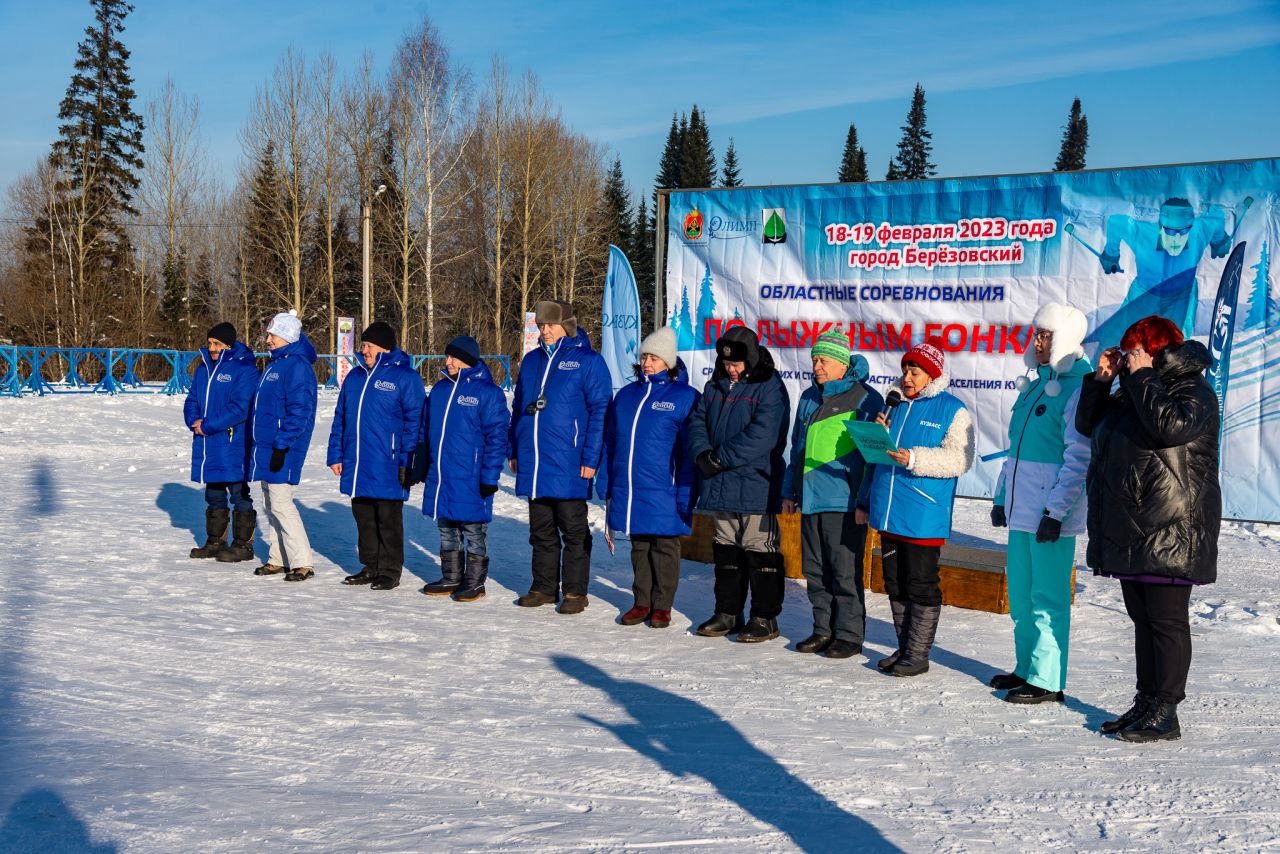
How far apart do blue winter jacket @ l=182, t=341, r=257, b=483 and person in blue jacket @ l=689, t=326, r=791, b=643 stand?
3.41m

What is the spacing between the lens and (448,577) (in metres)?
7.01

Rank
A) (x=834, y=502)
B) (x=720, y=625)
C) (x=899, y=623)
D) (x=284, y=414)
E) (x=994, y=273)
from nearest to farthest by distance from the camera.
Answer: (x=899, y=623) < (x=834, y=502) < (x=720, y=625) < (x=284, y=414) < (x=994, y=273)

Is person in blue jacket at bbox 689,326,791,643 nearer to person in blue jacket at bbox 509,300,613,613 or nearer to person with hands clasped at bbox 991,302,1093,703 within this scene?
person in blue jacket at bbox 509,300,613,613

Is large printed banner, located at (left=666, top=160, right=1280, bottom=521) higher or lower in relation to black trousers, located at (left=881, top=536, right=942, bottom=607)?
higher

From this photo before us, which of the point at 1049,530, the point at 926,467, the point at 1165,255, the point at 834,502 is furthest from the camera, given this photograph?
the point at 1165,255

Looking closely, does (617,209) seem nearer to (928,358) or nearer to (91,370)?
(91,370)

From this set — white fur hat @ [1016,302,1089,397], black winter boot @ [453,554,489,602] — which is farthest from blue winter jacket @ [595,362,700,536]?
white fur hat @ [1016,302,1089,397]

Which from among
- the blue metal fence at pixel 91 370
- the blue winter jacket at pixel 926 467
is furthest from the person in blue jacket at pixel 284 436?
the blue metal fence at pixel 91 370

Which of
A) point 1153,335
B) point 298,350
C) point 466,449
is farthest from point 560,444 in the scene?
point 1153,335

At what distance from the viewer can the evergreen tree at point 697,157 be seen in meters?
67.1

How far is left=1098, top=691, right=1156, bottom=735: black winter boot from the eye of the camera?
435cm

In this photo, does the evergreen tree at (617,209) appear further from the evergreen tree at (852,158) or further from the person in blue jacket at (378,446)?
the person in blue jacket at (378,446)

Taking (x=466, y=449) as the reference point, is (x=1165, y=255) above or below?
above

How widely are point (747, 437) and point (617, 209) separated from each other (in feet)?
173
